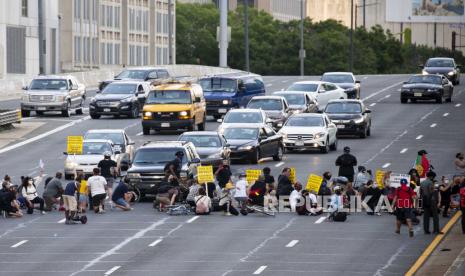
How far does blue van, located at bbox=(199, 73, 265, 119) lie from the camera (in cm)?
6775

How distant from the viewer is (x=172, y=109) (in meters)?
61.1

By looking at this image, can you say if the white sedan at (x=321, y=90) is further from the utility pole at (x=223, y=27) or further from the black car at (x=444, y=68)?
the utility pole at (x=223, y=27)

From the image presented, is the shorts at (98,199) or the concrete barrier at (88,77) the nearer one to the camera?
A: the shorts at (98,199)

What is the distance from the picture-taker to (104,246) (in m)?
34.0

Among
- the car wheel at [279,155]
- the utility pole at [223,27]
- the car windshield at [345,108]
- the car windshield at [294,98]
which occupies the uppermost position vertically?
the utility pole at [223,27]

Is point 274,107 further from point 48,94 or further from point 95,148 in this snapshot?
point 95,148

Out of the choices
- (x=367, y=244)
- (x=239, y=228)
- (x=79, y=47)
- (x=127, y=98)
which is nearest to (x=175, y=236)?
(x=239, y=228)

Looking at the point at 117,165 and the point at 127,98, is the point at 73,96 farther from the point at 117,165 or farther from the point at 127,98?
the point at 117,165

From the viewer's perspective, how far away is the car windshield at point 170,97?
61.5 metres

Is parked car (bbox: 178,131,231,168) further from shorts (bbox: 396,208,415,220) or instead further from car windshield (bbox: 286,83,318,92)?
car windshield (bbox: 286,83,318,92)

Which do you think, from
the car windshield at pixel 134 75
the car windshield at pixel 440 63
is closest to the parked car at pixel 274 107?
the car windshield at pixel 134 75

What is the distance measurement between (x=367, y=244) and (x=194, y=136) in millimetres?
15802

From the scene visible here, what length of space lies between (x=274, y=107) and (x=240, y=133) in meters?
10.4

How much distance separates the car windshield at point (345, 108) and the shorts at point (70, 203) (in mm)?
24829
